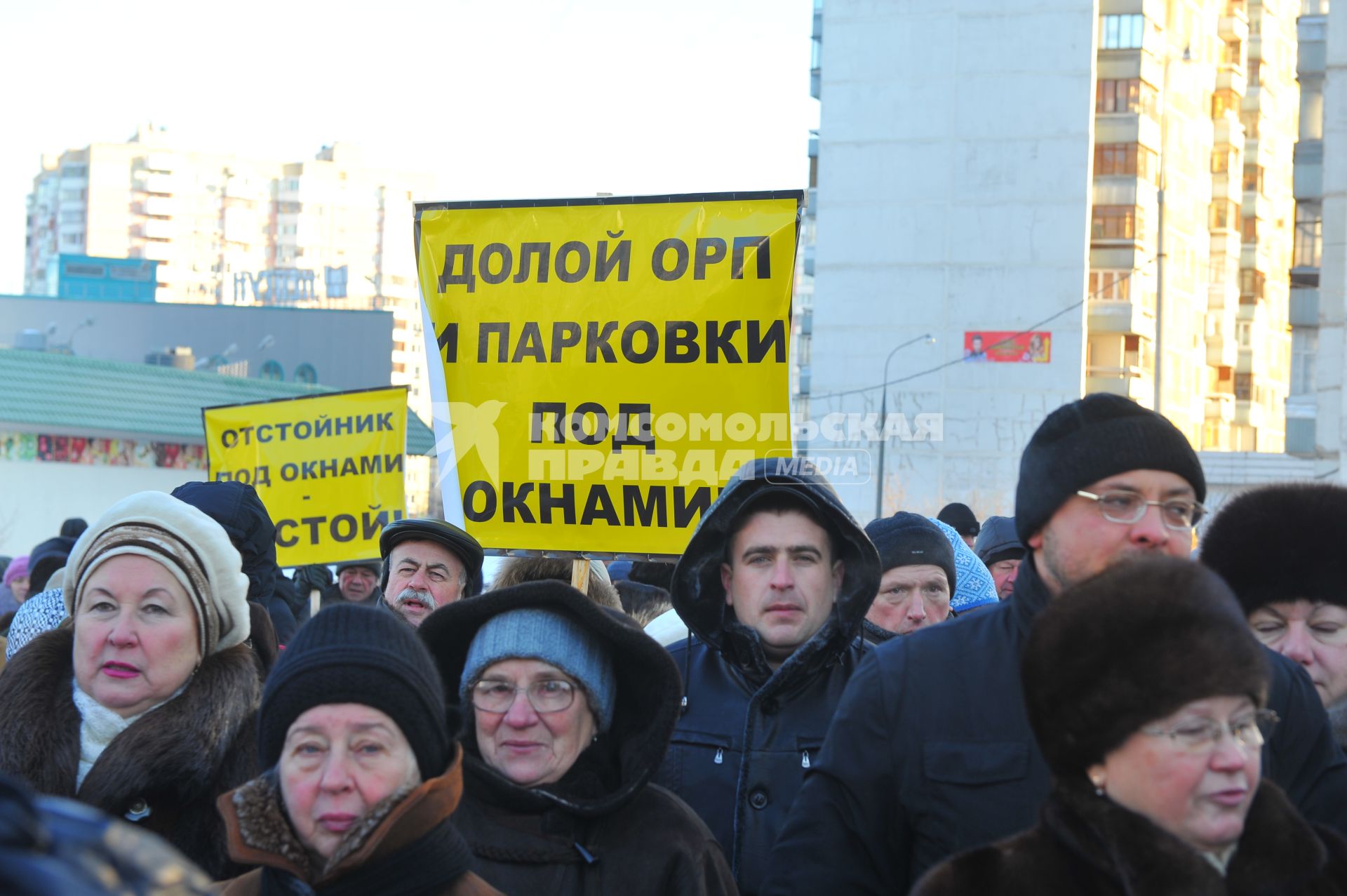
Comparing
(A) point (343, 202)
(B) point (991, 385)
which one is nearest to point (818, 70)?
(B) point (991, 385)

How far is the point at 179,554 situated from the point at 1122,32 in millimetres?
56893

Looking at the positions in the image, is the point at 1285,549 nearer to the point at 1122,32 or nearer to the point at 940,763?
the point at 940,763

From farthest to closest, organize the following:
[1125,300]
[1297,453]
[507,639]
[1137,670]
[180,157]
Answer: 1. [180,157]
2. [1125,300]
3. [1297,453]
4. [507,639]
5. [1137,670]

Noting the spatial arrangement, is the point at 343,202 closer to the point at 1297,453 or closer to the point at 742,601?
the point at 1297,453

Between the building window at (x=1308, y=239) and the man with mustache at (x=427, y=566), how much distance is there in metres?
50.8

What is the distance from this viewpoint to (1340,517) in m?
3.98

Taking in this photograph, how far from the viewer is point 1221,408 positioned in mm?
60969

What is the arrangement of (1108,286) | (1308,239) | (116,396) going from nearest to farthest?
1. (116,396)
2. (1308,239)
3. (1108,286)

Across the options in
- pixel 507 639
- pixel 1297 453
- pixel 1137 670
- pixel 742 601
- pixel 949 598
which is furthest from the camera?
pixel 1297 453

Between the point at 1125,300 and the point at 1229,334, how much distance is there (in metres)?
7.76

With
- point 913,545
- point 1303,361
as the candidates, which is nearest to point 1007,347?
point 1303,361

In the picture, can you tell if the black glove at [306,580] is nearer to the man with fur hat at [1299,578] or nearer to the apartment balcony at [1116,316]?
the man with fur hat at [1299,578]

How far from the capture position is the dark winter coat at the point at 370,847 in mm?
3031

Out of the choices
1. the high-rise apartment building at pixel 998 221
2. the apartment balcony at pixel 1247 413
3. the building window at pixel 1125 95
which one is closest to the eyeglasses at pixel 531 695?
the high-rise apartment building at pixel 998 221
